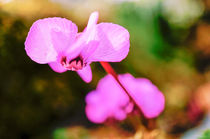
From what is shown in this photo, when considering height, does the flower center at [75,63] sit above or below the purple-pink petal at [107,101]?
above

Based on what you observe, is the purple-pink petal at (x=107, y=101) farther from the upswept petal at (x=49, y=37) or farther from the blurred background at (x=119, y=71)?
the upswept petal at (x=49, y=37)

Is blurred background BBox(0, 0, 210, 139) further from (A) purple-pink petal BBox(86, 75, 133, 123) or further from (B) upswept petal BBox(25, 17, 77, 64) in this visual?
(B) upswept petal BBox(25, 17, 77, 64)

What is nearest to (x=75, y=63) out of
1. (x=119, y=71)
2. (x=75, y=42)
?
(x=75, y=42)

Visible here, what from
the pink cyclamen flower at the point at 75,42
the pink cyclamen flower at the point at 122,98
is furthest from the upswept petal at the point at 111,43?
the pink cyclamen flower at the point at 122,98

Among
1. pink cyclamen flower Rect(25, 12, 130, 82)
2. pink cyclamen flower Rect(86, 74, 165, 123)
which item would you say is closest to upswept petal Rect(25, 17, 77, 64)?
pink cyclamen flower Rect(25, 12, 130, 82)

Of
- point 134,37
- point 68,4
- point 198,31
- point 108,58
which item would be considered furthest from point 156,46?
point 108,58

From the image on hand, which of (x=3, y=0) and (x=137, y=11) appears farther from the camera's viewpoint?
(x=137, y=11)

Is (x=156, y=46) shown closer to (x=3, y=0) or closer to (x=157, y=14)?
(x=157, y=14)
